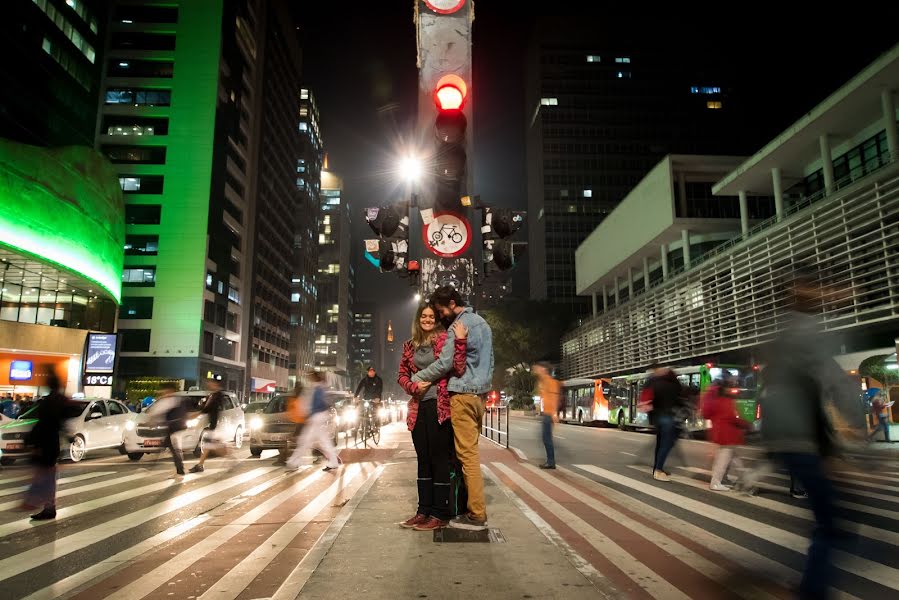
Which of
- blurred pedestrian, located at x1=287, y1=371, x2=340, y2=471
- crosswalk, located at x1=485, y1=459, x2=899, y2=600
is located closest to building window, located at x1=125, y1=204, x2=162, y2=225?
blurred pedestrian, located at x1=287, y1=371, x2=340, y2=471

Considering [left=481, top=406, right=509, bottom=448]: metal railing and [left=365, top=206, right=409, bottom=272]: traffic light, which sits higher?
[left=365, top=206, right=409, bottom=272]: traffic light

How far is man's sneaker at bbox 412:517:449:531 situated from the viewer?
15.4 feet

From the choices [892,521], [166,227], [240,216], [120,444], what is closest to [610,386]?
[120,444]

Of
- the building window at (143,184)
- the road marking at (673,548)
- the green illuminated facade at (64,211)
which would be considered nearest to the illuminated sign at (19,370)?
the green illuminated facade at (64,211)

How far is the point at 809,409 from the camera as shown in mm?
3203

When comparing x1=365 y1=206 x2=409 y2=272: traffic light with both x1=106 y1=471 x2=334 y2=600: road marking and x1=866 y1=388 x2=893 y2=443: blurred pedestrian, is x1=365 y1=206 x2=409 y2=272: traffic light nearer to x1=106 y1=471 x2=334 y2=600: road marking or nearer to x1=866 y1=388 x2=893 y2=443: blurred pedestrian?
x1=106 y1=471 x2=334 y2=600: road marking

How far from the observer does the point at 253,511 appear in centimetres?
657

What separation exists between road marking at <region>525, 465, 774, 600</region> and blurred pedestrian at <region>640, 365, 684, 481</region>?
2.30m

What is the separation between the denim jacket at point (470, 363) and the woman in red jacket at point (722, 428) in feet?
16.5

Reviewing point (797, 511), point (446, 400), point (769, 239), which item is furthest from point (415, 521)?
point (769, 239)

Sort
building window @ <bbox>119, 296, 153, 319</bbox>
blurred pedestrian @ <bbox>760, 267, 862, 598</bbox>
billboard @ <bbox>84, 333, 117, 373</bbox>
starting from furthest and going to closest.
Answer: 1. building window @ <bbox>119, 296, 153, 319</bbox>
2. billboard @ <bbox>84, 333, 117, 373</bbox>
3. blurred pedestrian @ <bbox>760, 267, 862, 598</bbox>

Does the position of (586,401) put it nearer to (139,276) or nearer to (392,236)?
(392,236)

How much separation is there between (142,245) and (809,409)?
6267 cm

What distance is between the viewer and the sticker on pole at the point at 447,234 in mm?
5449
